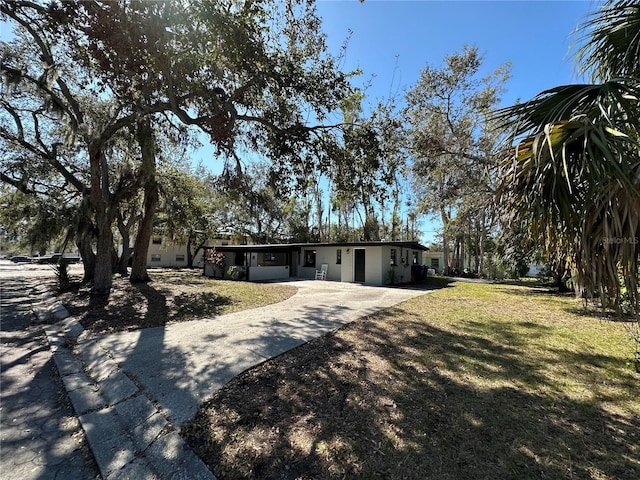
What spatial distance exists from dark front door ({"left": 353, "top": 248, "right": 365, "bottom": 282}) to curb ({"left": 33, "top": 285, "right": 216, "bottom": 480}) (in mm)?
12972

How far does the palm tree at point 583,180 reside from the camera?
6.20 feet

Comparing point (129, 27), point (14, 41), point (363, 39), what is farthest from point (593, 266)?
point (14, 41)

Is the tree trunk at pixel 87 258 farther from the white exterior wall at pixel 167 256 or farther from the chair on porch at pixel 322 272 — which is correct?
the white exterior wall at pixel 167 256

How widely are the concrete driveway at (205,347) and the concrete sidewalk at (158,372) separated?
12 mm

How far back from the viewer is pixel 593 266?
201 cm

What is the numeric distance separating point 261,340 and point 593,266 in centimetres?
468

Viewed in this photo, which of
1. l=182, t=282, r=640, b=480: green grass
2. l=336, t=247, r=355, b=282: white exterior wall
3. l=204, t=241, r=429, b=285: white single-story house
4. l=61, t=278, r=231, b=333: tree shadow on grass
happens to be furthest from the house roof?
l=182, t=282, r=640, b=480: green grass

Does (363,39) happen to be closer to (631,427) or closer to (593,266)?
(593,266)

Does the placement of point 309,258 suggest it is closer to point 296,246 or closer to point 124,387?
point 296,246

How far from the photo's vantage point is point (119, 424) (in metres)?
2.80

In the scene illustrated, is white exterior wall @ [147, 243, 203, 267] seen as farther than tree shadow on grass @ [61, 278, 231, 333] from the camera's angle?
Yes

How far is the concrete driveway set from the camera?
3.39 metres

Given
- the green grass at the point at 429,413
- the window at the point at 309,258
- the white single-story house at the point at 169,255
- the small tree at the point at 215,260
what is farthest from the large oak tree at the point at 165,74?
the white single-story house at the point at 169,255

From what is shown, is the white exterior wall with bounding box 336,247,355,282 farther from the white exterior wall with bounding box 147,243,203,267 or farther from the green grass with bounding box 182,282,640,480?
the white exterior wall with bounding box 147,243,203,267
